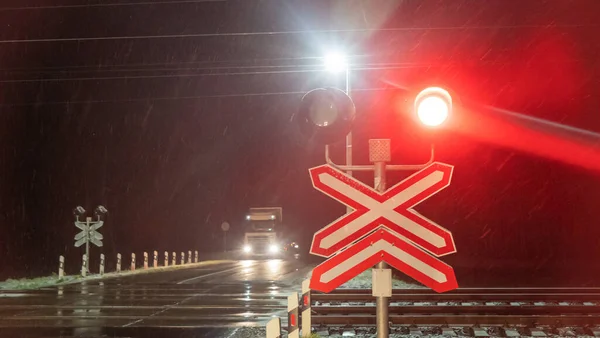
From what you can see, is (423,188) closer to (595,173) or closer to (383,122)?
(383,122)

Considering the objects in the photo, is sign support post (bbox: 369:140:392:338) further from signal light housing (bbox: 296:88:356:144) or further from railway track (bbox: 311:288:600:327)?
railway track (bbox: 311:288:600:327)

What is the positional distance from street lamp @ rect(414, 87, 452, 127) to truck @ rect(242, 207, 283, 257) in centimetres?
4077

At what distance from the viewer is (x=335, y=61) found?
56.2ft

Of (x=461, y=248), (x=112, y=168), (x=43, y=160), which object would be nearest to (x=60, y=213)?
(x=43, y=160)

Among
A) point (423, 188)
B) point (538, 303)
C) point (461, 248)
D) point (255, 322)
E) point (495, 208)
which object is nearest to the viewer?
point (423, 188)

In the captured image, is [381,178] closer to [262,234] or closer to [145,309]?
[145,309]

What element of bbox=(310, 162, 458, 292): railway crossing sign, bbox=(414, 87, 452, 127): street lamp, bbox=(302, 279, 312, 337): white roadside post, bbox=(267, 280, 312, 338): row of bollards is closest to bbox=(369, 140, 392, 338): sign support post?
bbox=(310, 162, 458, 292): railway crossing sign

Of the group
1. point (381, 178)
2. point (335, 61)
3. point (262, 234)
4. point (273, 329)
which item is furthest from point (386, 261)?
point (262, 234)

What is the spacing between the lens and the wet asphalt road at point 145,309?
11.4 metres

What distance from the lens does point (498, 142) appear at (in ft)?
156

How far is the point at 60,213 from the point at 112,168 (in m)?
16.2

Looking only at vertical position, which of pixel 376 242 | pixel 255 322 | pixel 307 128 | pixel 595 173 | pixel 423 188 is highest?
pixel 595 173

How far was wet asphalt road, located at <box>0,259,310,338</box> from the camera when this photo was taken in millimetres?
11445

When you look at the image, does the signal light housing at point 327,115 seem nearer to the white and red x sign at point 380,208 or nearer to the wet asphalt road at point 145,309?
the white and red x sign at point 380,208
